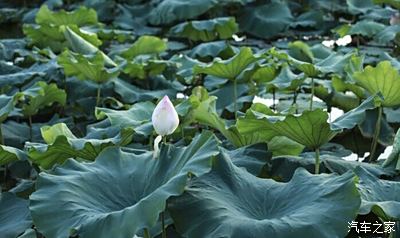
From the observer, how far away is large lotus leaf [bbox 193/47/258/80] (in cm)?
275

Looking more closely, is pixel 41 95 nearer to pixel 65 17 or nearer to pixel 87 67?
pixel 87 67

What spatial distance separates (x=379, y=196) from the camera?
1806mm

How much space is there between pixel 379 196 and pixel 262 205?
310mm

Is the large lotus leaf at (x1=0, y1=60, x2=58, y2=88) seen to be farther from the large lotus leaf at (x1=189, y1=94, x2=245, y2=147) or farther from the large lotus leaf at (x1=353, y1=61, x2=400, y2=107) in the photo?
the large lotus leaf at (x1=353, y1=61, x2=400, y2=107)

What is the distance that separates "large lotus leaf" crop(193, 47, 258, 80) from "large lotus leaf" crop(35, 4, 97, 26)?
1.89 metres

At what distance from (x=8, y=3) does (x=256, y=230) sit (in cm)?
598

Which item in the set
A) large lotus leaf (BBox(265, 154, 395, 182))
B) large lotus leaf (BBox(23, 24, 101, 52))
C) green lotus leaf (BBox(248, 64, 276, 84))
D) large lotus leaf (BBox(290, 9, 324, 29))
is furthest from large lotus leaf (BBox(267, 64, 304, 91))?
large lotus leaf (BBox(290, 9, 324, 29))

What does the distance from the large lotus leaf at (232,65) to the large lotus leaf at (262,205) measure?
1.02 meters

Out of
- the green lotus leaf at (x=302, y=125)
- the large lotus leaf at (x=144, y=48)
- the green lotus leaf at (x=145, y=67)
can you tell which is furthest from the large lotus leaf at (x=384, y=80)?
the large lotus leaf at (x=144, y=48)

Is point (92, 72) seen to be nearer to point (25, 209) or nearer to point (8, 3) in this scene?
point (25, 209)

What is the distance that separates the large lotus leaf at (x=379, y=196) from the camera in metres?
1.65

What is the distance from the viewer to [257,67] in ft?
10.2

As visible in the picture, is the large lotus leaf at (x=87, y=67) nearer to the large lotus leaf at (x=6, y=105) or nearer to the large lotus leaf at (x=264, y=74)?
the large lotus leaf at (x=6, y=105)

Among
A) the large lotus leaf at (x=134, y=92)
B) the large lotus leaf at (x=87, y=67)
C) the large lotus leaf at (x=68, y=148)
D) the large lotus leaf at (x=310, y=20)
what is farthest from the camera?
the large lotus leaf at (x=310, y=20)
